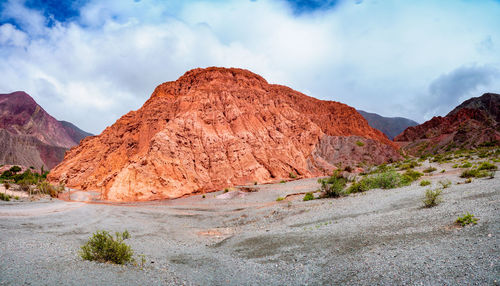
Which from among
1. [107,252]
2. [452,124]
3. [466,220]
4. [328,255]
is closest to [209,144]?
[107,252]

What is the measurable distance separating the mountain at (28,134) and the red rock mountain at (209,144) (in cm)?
8633

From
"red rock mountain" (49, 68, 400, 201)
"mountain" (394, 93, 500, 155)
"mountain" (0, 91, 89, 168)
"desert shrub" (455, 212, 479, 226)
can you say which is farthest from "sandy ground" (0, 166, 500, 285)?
"mountain" (0, 91, 89, 168)

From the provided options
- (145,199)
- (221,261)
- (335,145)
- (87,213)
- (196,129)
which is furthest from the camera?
(335,145)

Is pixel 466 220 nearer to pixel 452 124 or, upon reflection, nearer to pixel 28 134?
pixel 452 124

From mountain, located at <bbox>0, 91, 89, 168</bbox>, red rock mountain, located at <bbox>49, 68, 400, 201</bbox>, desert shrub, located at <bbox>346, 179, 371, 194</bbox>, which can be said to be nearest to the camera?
desert shrub, located at <bbox>346, 179, 371, 194</bbox>

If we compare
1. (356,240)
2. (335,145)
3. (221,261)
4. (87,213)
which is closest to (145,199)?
(87,213)

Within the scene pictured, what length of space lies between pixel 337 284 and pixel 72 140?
778ft

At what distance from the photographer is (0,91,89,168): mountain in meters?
106

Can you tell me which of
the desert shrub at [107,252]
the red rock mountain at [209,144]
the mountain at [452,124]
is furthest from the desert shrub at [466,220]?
the mountain at [452,124]

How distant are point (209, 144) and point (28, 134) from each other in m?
156

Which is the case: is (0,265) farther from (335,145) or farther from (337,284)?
(335,145)

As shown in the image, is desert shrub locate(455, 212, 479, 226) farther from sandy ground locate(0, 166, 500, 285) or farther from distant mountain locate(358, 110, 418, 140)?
distant mountain locate(358, 110, 418, 140)

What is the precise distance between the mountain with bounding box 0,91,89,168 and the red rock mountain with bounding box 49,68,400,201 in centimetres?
8633

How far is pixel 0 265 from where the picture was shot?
491 cm
